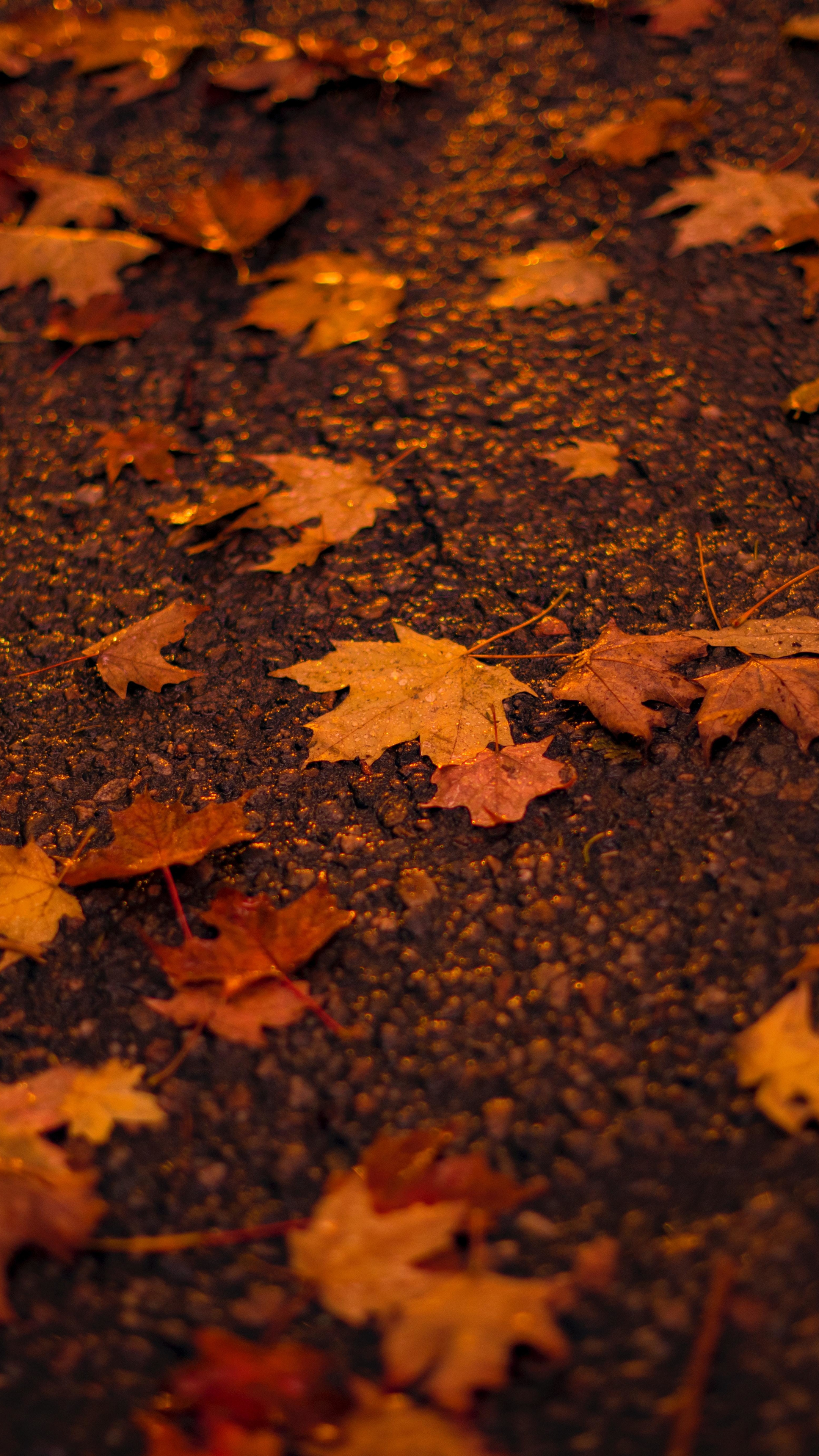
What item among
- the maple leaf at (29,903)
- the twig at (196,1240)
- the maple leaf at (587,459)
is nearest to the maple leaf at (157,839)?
the maple leaf at (29,903)

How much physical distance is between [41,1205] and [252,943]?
0.43m

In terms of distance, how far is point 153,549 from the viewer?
86.0 inches

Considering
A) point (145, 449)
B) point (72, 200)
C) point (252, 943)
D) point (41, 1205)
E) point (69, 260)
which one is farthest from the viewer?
point (72, 200)

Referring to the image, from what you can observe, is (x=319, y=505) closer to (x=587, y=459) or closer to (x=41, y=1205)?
(x=587, y=459)

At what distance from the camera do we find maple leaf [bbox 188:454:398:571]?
84.5 inches

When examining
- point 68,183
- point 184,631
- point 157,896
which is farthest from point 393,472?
point 68,183

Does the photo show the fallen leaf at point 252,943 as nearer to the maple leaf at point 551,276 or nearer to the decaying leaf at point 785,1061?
the decaying leaf at point 785,1061

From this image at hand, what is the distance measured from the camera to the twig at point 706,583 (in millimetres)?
1877

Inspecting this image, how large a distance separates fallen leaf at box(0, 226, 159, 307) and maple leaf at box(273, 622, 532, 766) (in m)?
1.43

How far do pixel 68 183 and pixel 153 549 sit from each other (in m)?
1.43

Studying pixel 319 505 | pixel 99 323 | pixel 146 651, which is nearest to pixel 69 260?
pixel 99 323

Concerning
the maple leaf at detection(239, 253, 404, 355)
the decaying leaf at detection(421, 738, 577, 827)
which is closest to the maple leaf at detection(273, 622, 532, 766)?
the decaying leaf at detection(421, 738, 577, 827)

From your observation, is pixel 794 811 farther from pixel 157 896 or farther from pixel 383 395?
pixel 383 395

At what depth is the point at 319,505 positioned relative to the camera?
2201 mm
